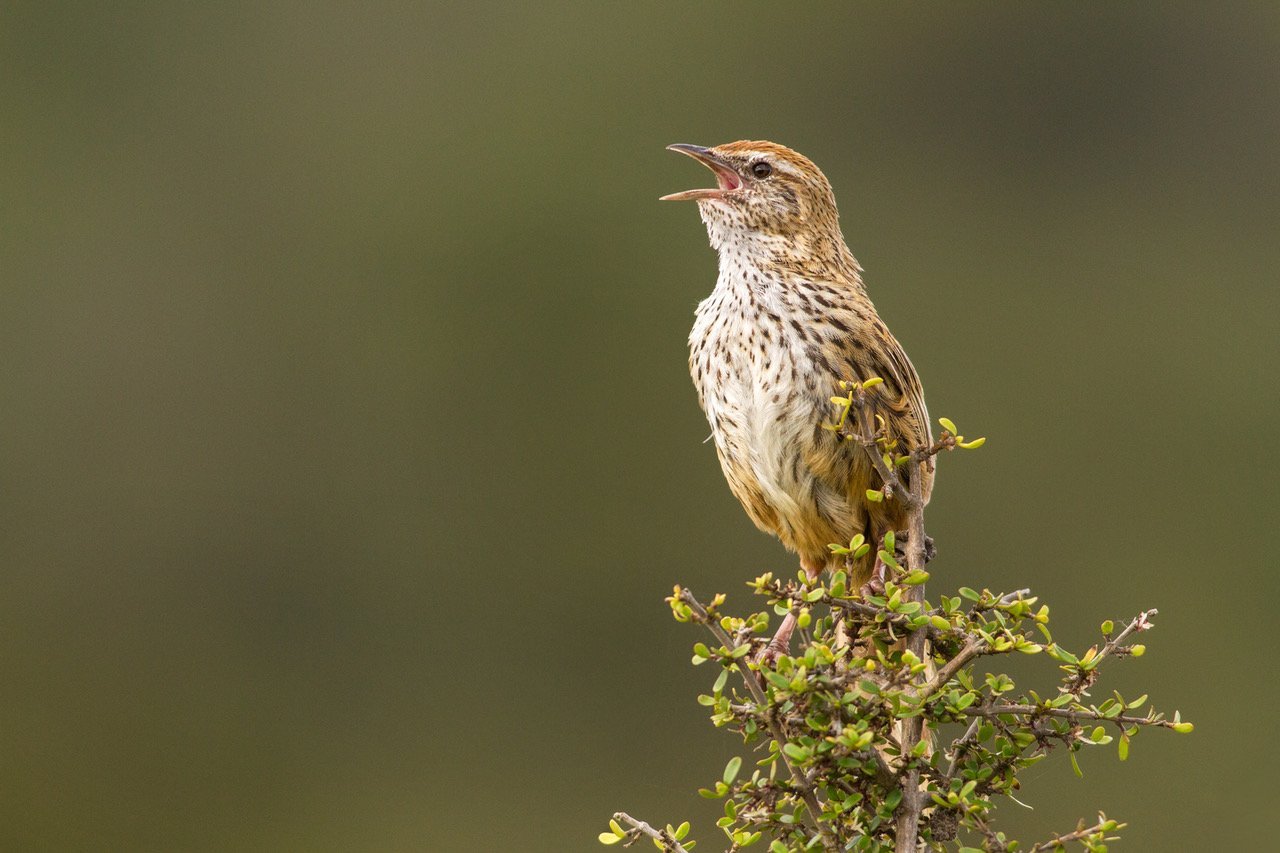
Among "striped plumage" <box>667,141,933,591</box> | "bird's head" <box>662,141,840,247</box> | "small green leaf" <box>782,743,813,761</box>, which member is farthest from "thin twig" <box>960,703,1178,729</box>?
"bird's head" <box>662,141,840,247</box>

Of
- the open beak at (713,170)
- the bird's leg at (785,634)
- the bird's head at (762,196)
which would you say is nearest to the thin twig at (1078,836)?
the bird's leg at (785,634)

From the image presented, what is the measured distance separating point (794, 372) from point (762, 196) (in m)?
0.66

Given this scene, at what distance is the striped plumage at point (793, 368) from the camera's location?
464cm

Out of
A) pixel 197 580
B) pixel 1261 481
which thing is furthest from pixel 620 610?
pixel 1261 481

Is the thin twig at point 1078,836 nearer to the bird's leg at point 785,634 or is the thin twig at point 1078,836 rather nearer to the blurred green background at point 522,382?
the bird's leg at point 785,634

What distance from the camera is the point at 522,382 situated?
1478 centimetres

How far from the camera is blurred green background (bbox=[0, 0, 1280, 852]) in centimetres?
1309

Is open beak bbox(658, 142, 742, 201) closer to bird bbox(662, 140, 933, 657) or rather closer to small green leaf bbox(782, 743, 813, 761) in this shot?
bird bbox(662, 140, 933, 657)

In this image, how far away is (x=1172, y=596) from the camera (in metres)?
13.4

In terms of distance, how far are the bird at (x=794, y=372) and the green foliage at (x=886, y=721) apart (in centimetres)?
97

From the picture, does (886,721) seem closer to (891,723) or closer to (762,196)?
(891,723)

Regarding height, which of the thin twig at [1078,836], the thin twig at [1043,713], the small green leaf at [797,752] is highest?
the thin twig at [1043,713]

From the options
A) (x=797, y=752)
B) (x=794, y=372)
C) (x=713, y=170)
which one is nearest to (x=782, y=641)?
Answer: (x=794, y=372)

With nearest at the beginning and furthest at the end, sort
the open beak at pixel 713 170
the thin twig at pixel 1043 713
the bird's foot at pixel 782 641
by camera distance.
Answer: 1. the thin twig at pixel 1043 713
2. the bird's foot at pixel 782 641
3. the open beak at pixel 713 170
